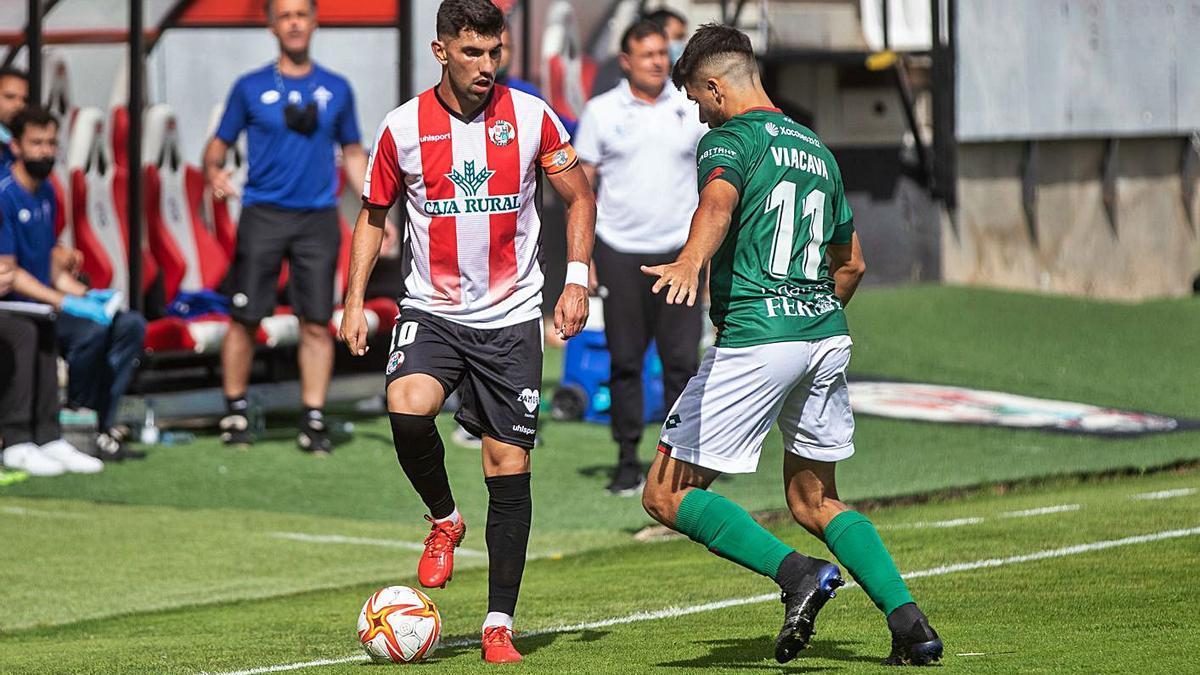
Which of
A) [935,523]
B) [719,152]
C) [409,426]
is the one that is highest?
[719,152]

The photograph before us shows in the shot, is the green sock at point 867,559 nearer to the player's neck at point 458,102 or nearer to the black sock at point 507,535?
the black sock at point 507,535

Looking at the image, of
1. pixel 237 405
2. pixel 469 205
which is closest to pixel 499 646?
pixel 469 205

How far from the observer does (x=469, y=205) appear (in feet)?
20.7

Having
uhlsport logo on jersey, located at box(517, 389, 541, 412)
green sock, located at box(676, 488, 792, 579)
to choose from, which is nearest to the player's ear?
uhlsport logo on jersey, located at box(517, 389, 541, 412)

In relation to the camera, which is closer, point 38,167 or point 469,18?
point 469,18

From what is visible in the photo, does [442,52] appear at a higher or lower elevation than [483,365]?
higher

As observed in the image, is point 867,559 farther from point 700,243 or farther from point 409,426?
point 409,426

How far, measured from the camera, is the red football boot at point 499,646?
19.3ft

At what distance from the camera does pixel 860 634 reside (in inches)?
244

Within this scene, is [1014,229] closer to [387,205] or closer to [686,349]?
[686,349]

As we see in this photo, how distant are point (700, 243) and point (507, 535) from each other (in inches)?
55.7

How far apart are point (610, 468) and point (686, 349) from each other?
1.53 m

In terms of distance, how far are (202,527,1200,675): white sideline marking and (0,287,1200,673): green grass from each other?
96mm

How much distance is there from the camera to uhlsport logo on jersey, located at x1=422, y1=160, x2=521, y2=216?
627 centimetres
